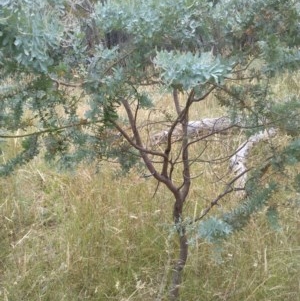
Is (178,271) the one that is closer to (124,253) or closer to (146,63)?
(124,253)

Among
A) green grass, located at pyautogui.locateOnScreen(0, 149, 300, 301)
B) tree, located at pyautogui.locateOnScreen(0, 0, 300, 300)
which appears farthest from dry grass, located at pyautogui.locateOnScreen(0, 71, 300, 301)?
tree, located at pyautogui.locateOnScreen(0, 0, 300, 300)

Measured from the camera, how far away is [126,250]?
1950 mm

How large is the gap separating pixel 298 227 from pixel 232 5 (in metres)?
1.22

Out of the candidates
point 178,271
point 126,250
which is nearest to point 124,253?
point 126,250

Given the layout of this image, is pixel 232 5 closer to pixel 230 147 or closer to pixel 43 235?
pixel 43 235

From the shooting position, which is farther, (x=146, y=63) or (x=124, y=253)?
(x=124, y=253)

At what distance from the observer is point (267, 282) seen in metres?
1.78

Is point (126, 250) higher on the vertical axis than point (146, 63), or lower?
lower

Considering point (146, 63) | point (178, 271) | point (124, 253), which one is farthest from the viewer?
point (124, 253)

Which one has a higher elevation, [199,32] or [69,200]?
[199,32]

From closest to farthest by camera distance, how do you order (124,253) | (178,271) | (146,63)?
(146,63) → (178,271) → (124,253)

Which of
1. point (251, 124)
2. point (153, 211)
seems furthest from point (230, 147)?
point (251, 124)

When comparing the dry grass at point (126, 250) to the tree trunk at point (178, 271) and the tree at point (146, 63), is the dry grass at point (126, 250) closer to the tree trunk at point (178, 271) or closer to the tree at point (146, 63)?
the tree trunk at point (178, 271)

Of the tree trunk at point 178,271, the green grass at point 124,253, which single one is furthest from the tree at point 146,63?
the green grass at point 124,253
